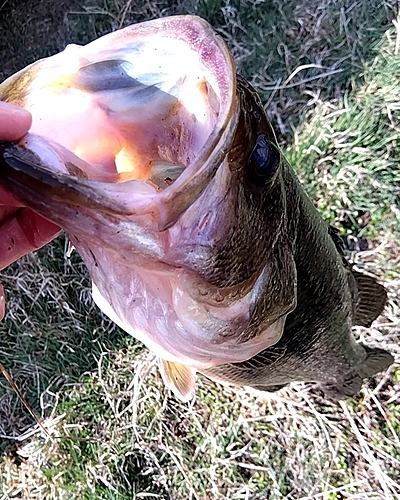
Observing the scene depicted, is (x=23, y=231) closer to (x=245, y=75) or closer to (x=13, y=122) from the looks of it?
(x=13, y=122)

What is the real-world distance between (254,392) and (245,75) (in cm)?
141

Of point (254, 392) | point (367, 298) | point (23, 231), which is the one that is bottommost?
point (254, 392)

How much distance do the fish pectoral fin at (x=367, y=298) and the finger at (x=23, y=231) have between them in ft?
3.17

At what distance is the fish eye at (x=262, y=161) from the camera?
1.05 m

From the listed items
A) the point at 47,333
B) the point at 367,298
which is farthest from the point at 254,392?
the point at 47,333

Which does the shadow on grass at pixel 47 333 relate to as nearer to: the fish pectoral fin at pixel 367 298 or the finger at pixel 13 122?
the fish pectoral fin at pixel 367 298

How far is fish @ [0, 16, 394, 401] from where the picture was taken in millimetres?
878

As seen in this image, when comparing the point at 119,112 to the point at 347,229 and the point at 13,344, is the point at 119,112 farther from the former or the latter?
the point at 13,344

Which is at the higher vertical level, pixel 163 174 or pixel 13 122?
pixel 13 122

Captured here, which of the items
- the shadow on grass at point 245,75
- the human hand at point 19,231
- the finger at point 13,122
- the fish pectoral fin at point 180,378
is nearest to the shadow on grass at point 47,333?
the shadow on grass at point 245,75

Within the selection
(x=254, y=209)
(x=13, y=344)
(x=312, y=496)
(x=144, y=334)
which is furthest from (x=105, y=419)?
(x=254, y=209)

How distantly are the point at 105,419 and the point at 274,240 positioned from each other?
6.14 feet

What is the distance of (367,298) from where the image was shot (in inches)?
80.4

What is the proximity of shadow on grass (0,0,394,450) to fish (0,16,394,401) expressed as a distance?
1.67 meters
